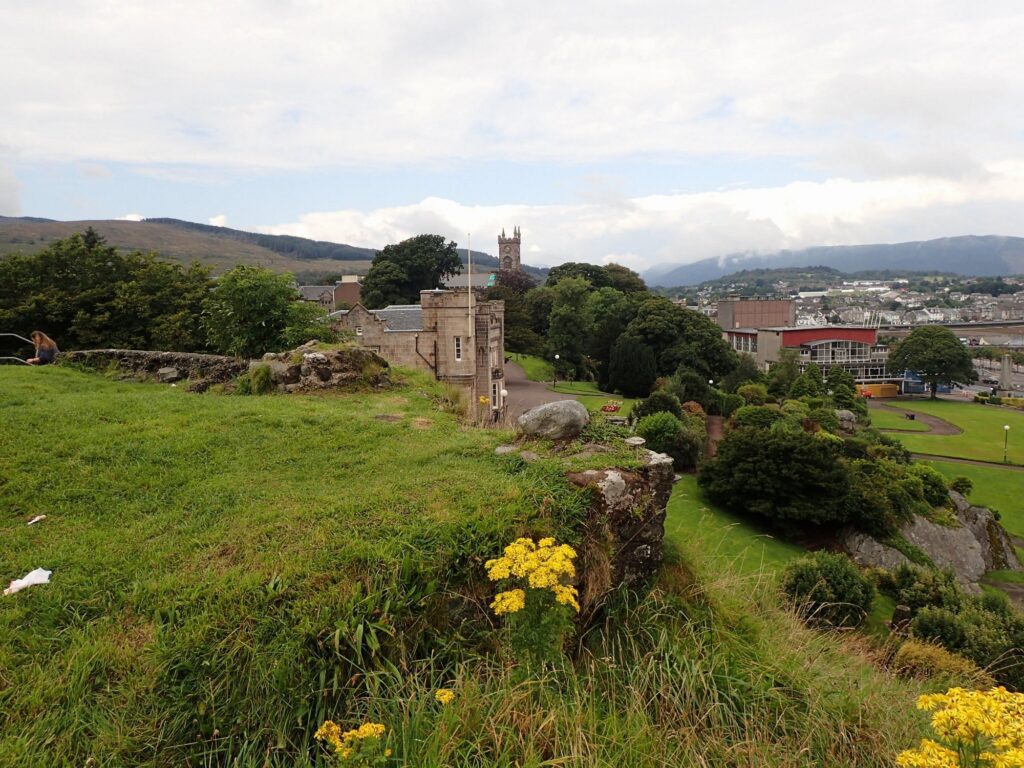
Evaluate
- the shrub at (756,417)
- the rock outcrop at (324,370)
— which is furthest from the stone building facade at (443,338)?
the shrub at (756,417)

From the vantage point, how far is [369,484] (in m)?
6.33

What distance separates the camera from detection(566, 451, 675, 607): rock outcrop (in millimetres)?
5277

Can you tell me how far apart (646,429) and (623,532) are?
23417 millimetres

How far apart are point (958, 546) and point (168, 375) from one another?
27688mm

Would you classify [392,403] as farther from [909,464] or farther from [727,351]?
[727,351]

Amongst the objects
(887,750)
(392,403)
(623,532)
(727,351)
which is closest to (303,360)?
(392,403)

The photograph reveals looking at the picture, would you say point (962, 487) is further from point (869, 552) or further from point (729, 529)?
point (729, 529)

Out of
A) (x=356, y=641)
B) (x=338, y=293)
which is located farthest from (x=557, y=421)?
(x=338, y=293)

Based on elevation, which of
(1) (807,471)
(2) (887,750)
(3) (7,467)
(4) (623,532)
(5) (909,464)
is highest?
(3) (7,467)

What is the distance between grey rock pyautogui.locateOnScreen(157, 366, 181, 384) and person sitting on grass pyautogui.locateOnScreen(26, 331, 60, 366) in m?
2.82

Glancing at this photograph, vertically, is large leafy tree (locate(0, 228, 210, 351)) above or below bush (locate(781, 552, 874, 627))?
above

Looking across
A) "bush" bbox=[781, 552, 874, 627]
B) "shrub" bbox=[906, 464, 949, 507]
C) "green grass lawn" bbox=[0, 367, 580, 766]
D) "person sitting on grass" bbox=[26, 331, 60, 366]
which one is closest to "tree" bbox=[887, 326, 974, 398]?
"shrub" bbox=[906, 464, 949, 507]

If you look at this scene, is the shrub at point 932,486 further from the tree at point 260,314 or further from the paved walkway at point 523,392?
the tree at point 260,314

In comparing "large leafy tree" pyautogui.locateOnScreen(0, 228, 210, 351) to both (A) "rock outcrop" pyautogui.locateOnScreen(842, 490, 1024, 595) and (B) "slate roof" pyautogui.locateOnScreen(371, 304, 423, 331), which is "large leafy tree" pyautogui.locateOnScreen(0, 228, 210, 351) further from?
(A) "rock outcrop" pyautogui.locateOnScreen(842, 490, 1024, 595)
